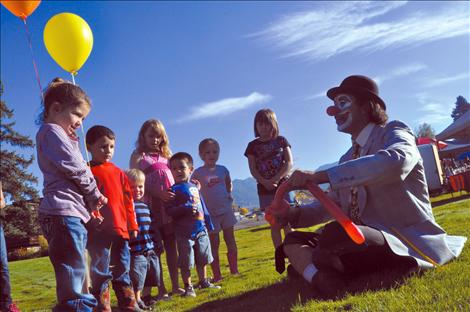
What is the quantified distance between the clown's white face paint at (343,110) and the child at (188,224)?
2.29 m

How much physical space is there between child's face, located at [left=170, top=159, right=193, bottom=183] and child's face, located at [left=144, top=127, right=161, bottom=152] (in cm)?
34

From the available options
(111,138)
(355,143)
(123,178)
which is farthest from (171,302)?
(355,143)

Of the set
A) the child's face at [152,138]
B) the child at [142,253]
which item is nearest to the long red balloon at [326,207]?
the child at [142,253]

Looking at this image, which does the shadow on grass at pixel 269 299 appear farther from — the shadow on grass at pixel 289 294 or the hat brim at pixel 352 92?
the hat brim at pixel 352 92

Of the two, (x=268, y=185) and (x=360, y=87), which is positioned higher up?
(x=360, y=87)

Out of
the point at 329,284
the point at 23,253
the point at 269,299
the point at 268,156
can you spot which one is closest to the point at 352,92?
the point at 329,284

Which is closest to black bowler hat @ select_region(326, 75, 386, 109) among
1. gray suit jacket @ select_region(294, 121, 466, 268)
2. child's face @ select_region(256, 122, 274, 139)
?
gray suit jacket @ select_region(294, 121, 466, 268)

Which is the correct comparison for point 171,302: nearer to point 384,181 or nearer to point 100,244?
point 100,244

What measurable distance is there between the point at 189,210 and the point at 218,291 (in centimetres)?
102

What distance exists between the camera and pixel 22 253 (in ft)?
86.3

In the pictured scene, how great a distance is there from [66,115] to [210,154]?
301cm

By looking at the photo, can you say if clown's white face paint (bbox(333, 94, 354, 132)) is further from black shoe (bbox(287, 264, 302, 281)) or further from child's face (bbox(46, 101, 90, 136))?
child's face (bbox(46, 101, 90, 136))

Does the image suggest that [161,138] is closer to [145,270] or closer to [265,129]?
[265,129]

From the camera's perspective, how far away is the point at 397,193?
120 inches
